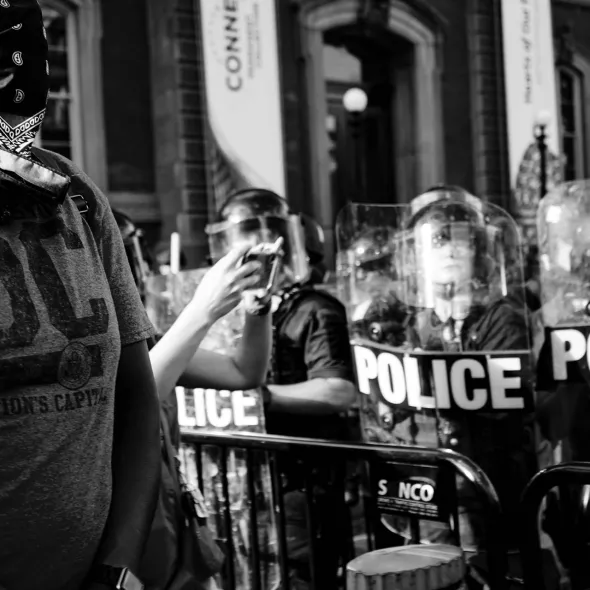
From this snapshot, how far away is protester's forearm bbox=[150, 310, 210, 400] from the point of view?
197 cm

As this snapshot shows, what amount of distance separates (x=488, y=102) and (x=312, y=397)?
12.7m

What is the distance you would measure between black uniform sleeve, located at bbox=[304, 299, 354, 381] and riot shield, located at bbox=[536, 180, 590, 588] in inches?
28.2

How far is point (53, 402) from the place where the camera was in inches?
45.9

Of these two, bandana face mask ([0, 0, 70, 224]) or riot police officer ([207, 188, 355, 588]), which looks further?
riot police officer ([207, 188, 355, 588])

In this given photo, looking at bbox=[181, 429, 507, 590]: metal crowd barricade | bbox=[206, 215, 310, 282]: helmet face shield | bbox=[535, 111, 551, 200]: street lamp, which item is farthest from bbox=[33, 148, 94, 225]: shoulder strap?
bbox=[535, 111, 551, 200]: street lamp

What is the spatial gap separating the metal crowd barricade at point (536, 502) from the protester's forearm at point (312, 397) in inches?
44.0

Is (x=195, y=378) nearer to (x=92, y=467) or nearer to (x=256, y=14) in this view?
(x=92, y=467)

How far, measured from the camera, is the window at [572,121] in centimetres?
1709

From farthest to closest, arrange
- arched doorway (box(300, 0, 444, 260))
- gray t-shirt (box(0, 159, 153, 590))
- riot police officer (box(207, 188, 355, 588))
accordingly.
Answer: arched doorway (box(300, 0, 444, 260)) < riot police officer (box(207, 188, 355, 588)) < gray t-shirt (box(0, 159, 153, 590))

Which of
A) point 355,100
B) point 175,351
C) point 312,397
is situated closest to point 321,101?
point 355,100

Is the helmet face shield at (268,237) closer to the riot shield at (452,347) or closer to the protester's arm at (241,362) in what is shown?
the riot shield at (452,347)

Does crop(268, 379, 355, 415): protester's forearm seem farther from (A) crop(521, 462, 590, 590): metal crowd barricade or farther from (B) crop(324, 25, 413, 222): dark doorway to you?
(B) crop(324, 25, 413, 222): dark doorway

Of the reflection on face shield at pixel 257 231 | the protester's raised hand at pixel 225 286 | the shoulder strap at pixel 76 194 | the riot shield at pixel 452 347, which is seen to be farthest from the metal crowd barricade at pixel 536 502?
the reflection on face shield at pixel 257 231

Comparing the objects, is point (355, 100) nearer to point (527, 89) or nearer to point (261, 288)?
point (527, 89)
